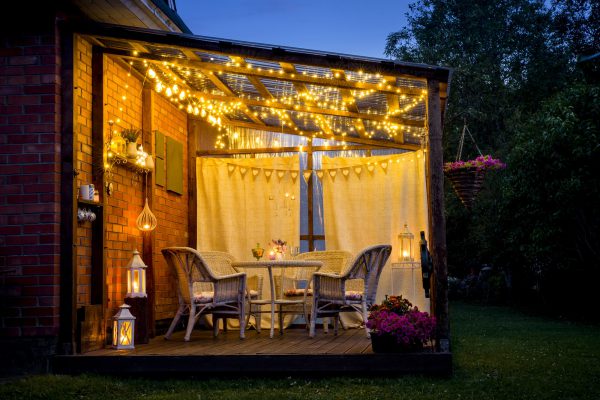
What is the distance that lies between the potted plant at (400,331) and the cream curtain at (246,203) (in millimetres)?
3831

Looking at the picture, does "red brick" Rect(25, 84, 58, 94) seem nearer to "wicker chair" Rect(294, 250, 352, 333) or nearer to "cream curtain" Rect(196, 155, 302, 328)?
"cream curtain" Rect(196, 155, 302, 328)

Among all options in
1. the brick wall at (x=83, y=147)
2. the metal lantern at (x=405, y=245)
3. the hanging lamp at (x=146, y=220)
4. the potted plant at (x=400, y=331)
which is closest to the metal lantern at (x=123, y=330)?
the brick wall at (x=83, y=147)

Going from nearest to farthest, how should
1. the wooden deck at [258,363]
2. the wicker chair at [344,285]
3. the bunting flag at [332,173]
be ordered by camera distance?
the wooden deck at [258,363]
the wicker chair at [344,285]
the bunting flag at [332,173]

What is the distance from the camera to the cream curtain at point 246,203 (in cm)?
978

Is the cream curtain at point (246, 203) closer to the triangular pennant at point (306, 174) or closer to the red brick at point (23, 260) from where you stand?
the triangular pennant at point (306, 174)

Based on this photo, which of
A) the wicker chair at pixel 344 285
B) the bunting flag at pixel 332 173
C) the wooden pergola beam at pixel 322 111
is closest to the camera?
the wicker chair at pixel 344 285

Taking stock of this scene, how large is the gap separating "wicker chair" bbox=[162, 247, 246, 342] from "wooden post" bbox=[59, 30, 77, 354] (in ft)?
4.93

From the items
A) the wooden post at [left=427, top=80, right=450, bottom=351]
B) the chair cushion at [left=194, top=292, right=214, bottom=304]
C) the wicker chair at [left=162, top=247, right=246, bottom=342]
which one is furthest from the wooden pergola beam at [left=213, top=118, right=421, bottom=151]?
the wooden post at [left=427, top=80, right=450, bottom=351]

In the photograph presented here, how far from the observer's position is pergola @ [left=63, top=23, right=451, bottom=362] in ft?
20.7

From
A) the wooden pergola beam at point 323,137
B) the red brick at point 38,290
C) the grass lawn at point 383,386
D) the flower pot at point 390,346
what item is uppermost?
the wooden pergola beam at point 323,137

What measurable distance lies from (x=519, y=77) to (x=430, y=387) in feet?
56.5

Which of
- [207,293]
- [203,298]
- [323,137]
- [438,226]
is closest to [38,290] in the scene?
[203,298]

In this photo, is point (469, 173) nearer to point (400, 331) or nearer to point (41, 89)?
point (400, 331)

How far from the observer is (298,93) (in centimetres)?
807
